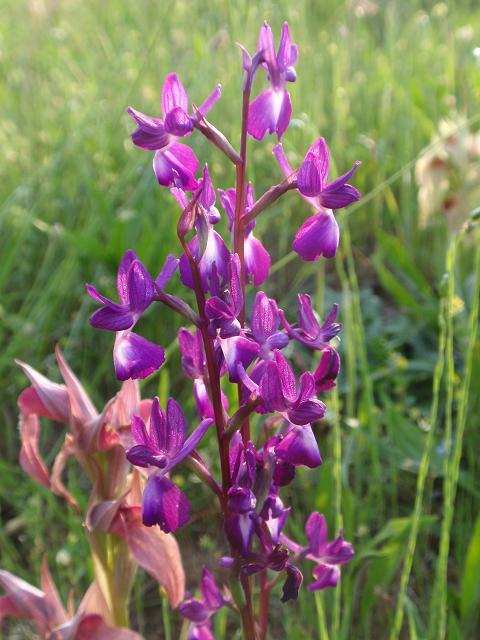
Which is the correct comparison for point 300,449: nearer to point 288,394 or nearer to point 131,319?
point 288,394

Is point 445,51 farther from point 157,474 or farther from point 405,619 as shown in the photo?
point 157,474

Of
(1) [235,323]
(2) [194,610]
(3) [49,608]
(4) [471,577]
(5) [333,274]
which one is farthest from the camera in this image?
(5) [333,274]

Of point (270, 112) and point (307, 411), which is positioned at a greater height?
point (270, 112)

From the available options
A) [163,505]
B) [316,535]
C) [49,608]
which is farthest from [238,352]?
[49,608]

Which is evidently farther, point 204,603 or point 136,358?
point 204,603

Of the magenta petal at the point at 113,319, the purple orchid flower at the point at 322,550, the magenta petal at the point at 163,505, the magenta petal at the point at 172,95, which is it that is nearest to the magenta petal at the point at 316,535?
the purple orchid flower at the point at 322,550

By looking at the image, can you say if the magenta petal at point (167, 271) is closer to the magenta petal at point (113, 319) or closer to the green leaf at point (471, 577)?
the magenta petal at point (113, 319)
